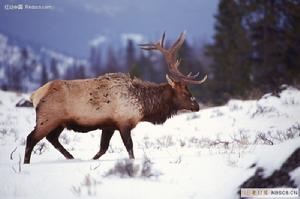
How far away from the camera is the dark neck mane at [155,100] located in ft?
18.7

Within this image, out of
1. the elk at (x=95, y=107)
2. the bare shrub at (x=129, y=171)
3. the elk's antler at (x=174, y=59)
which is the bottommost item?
the bare shrub at (x=129, y=171)

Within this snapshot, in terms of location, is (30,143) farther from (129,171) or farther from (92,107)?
(129,171)

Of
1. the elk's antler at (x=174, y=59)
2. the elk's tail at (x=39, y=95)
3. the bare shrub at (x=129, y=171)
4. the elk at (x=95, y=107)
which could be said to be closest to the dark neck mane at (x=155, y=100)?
the elk at (x=95, y=107)

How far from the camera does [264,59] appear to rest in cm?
1492

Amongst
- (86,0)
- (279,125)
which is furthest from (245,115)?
(86,0)

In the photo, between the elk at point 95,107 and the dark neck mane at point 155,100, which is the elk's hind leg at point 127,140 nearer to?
the elk at point 95,107

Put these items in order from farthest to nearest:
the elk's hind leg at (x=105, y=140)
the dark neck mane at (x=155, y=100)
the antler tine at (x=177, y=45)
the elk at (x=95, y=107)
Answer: the antler tine at (x=177, y=45), the dark neck mane at (x=155, y=100), the elk's hind leg at (x=105, y=140), the elk at (x=95, y=107)

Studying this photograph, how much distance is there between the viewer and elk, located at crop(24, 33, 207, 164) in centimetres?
513

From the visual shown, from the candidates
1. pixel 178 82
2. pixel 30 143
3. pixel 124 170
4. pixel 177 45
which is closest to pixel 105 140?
pixel 30 143

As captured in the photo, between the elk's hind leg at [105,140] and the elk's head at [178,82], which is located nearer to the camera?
the elk's hind leg at [105,140]

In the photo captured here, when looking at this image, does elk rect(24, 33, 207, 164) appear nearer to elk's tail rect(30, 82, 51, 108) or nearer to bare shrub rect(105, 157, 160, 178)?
elk's tail rect(30, 82, 51, 108)

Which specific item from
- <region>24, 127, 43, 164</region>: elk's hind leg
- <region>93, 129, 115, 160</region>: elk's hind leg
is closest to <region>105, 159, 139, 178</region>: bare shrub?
<region>24, 127, 43, 164</region>: elk's hind leg

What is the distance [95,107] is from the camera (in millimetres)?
5270

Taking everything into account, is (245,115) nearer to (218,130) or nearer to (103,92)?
(218,130)
